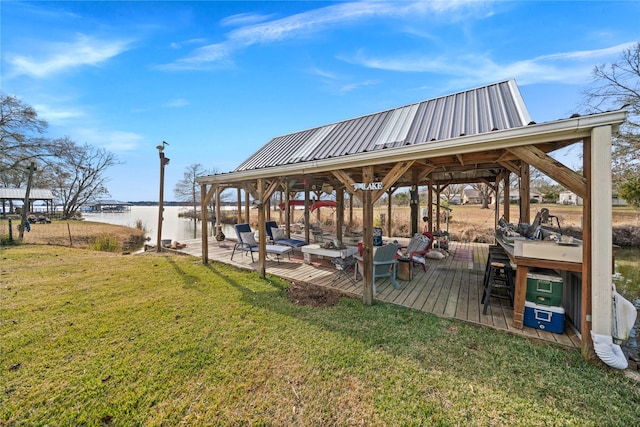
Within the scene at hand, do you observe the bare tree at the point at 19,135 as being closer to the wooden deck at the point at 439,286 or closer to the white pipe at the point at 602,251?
the wooden deck at the point at 439,286

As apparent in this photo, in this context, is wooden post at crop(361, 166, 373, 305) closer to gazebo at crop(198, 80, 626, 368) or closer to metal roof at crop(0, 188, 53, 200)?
gazebo at crop(198, 80, 626, 368)

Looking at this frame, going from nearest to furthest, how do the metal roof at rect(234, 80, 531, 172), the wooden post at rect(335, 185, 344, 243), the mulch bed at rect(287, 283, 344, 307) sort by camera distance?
1. the metal roof at rect(234, 80, 531, 172)
2. the mulch bed at rect(287, 283, 344, 307)
3. the wooden post at rect(335, 185, 344, 243)

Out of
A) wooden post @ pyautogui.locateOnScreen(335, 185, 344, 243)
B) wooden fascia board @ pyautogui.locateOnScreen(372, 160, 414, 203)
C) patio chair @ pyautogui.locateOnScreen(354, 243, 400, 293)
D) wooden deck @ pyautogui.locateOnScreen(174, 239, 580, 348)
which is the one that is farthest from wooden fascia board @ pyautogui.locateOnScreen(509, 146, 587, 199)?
wooden post @ pyautogui.locateOnScreen(335, 185, 344, 243)

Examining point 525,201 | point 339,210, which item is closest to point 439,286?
point 525,201

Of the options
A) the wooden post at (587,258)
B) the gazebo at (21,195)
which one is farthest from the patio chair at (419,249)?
the gazebo at (21,195)

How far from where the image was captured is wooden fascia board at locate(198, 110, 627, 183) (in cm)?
238

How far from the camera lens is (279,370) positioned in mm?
2488

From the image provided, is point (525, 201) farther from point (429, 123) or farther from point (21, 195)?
point (21, 195)

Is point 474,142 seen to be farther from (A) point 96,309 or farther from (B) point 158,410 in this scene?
(A) point 96,309

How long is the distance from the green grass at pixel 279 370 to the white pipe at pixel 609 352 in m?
0.11

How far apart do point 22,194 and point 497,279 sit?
3410cm

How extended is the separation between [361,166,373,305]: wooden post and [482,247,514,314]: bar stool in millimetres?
1637

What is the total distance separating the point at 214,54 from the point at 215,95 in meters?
1.79

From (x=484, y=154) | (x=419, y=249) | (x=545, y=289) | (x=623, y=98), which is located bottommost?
(x=545, y=289)
